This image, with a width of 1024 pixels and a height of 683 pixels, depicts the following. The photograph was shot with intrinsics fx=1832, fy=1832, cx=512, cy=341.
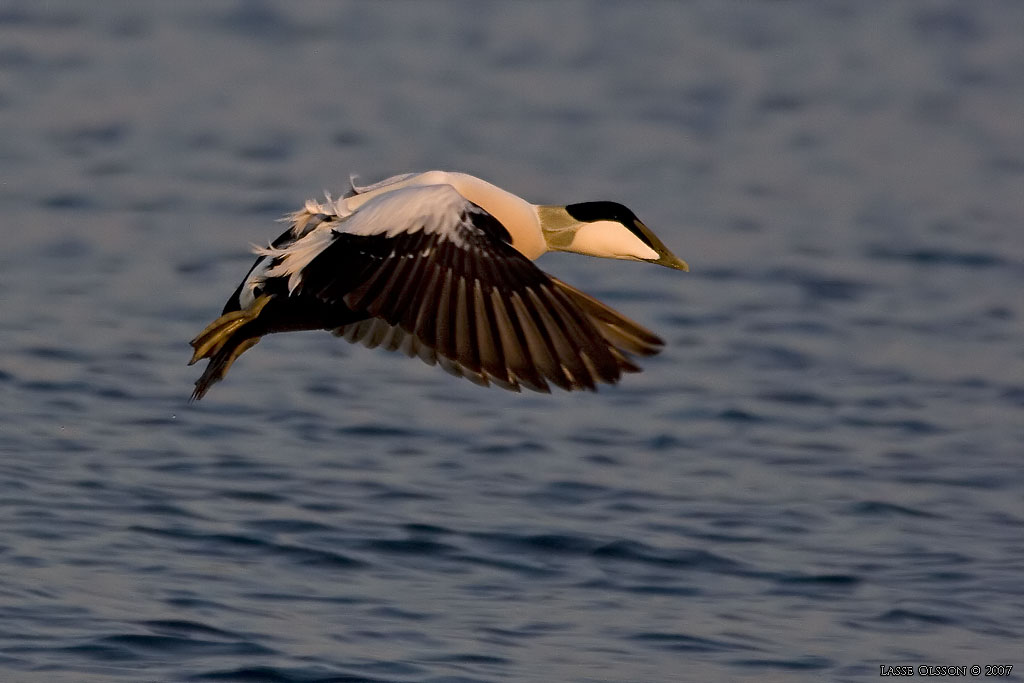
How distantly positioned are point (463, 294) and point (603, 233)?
957 millimetres

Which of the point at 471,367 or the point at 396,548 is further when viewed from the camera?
the point at 396,548

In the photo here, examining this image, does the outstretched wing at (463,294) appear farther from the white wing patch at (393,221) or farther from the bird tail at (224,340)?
the bird tail at (224,340)

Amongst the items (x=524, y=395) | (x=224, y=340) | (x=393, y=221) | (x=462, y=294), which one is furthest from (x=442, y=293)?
(x=524, y=395)

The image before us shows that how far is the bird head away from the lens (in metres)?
5.35

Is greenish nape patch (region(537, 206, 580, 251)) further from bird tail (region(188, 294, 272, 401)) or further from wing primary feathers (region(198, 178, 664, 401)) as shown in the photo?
bird tail (region(188, 294, 272, 401))

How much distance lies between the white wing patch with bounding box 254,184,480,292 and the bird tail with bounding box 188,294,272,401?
11.3 inches

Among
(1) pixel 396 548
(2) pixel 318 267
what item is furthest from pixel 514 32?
(2) pixel 318 267

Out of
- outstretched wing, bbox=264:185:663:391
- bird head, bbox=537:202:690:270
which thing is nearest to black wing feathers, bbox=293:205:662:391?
outstretched wing, bbox=264:185:663:391

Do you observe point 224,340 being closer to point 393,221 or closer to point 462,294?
point 393,221

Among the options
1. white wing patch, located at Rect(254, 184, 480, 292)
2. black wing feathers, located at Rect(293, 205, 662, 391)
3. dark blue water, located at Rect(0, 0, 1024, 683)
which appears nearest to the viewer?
black wing feathers, located at Rect(293, 205, 662, 391)

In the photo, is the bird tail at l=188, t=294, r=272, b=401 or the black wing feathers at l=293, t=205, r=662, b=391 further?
the bird tail at l=188, t=294, r=272, b=401

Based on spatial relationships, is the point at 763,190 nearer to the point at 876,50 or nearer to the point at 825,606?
the point at 876,50

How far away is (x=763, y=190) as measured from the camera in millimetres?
9352

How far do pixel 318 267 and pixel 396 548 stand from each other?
1.36 m
